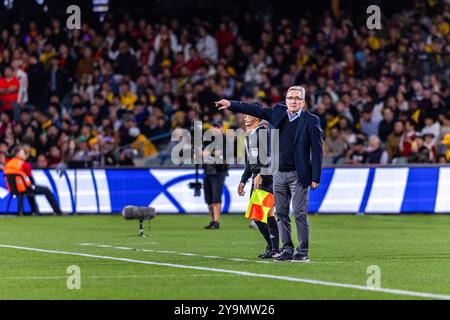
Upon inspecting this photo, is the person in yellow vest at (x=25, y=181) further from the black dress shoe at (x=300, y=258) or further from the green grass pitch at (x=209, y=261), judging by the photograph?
the black dress shoe at (x=300, y=258)

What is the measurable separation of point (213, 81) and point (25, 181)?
7.41 m

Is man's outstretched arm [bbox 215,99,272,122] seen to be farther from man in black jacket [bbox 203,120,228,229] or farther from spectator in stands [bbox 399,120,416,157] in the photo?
spectator in stands [bbox 399,120,416,157]

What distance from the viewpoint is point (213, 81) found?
34.5m

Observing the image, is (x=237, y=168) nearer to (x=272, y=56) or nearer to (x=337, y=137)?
(x=337, y=137)

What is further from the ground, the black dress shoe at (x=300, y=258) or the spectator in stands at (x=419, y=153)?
the spectator in stands at (x=419, y=153)

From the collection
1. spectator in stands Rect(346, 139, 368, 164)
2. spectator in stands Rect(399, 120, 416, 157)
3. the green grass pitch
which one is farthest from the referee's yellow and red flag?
spectator in stands Rect(399, 120, 416, 157)

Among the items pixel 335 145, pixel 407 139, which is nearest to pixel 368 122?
pixel 335 145

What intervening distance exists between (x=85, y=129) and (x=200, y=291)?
2110 cm

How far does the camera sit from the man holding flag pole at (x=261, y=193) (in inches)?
664

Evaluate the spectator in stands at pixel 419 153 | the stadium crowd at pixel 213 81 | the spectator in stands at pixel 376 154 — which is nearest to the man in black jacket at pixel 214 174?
the stadium crowd at pixel 213 81

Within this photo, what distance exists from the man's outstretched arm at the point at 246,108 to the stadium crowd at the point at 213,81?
14559mm

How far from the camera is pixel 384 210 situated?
29203mm

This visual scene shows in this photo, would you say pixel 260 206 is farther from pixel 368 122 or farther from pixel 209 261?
pixel 368 122
